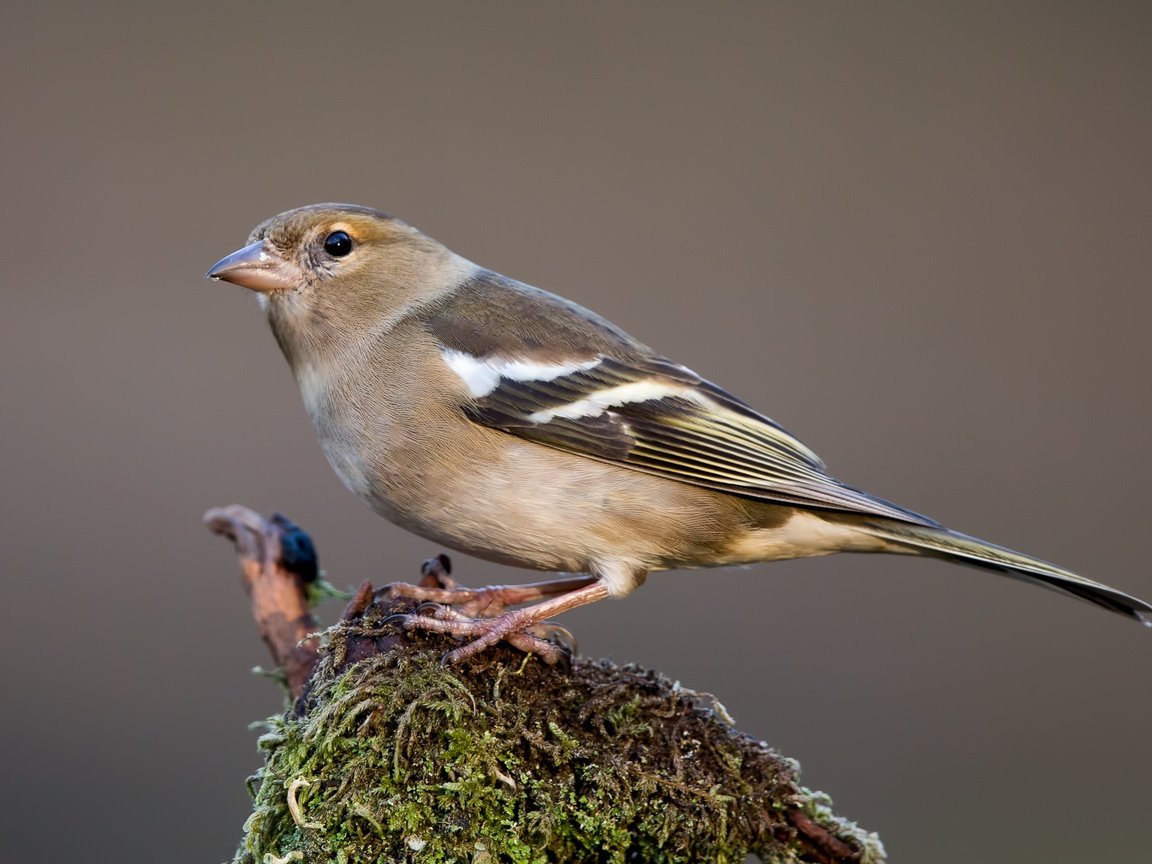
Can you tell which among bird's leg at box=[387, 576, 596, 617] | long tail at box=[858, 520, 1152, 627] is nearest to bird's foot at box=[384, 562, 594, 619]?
bird's leg at box=[387, 576, 596, 617]

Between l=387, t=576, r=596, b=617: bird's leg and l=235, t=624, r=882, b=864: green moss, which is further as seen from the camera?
l=387, t=576, r=596, b=617: bird's leg

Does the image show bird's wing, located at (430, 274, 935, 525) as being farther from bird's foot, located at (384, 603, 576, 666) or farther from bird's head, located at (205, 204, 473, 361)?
bird's foot, located at (384, 603, 576, 666)

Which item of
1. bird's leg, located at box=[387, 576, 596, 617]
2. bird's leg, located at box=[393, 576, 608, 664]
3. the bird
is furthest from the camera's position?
the bird

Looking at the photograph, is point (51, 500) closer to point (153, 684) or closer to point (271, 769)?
point (153, 684)

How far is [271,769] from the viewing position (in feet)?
7.61

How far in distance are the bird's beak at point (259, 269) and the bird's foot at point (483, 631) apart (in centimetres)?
125

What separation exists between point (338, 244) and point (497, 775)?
1890 millimetres

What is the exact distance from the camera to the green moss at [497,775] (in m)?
2.17

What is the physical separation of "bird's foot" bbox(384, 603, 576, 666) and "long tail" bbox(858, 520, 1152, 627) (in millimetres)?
1085

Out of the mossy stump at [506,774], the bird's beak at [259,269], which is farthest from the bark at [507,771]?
the bird's beak at [259,269]

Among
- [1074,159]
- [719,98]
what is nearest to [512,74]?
[719,98]

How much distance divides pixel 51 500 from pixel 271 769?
Result: 5.44 m

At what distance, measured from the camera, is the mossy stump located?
2.17 metres

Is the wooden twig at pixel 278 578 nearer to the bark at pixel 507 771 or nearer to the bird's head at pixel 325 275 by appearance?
the bird's head at pixel 325 275
